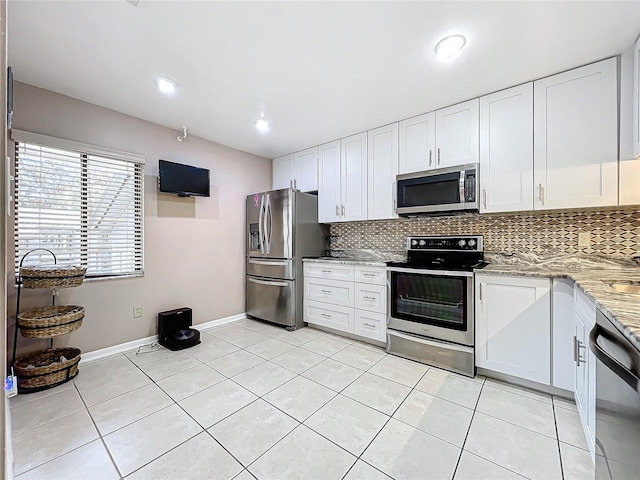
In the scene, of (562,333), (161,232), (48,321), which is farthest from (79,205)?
(562,333)

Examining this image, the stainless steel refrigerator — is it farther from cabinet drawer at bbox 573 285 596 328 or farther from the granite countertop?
cabinet drawer at bbox 573 285 596 328

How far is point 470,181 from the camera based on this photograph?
244 centimetres

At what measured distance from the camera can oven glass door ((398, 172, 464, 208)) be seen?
253cm

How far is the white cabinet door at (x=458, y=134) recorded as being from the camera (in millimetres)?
2461

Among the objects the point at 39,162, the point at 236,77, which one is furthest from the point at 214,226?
the point at 236,77

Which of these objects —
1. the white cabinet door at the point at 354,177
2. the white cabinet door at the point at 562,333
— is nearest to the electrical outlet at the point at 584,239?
the white cabinet door at the point at 562,333

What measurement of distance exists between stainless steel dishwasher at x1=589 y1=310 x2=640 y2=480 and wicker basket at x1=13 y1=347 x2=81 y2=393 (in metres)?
3.16

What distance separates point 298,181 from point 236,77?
1848mm

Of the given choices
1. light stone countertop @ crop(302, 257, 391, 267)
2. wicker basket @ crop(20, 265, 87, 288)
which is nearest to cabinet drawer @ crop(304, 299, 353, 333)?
light stone countertop @ crop(302, 257, 391, 267)

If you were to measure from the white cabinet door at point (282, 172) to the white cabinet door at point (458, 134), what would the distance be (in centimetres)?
208

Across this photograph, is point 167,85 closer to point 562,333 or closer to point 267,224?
point 267,224

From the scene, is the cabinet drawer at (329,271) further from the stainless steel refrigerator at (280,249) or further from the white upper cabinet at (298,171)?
the white upper cabinet at (298,171)

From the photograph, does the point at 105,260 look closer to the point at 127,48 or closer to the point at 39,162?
the point at 39,162

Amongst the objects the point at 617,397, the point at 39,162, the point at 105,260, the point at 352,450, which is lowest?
the point at 352,450
